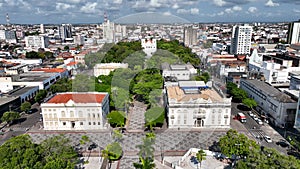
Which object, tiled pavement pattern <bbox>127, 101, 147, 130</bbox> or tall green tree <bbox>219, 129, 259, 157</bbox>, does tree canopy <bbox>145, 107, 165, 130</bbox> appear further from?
tall green tree <bbox>219, 129, 259, 157</bbox>

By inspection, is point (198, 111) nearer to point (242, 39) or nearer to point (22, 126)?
point (22, 126)

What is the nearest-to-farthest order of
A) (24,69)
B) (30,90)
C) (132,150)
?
(132,150) < (30,90) < (24,69)

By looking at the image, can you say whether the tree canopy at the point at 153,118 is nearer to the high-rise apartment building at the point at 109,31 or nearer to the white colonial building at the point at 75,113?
the white colonial building at the point at 75,113

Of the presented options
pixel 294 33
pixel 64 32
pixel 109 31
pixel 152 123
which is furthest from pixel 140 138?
pixel 64 32

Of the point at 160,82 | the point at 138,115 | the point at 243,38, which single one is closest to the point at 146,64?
the point at 160,82

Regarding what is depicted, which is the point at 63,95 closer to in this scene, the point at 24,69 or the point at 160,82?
the point at 160,82

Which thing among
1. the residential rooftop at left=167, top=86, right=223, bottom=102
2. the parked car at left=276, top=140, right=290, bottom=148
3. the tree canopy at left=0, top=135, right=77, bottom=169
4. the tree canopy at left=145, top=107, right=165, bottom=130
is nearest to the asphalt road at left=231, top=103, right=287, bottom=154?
the parked car at left=276, top=140, right=290, bottom=148

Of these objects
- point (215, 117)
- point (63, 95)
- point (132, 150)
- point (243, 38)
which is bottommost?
point (132, 150)

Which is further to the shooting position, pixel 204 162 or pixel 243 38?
pixel 243 38
